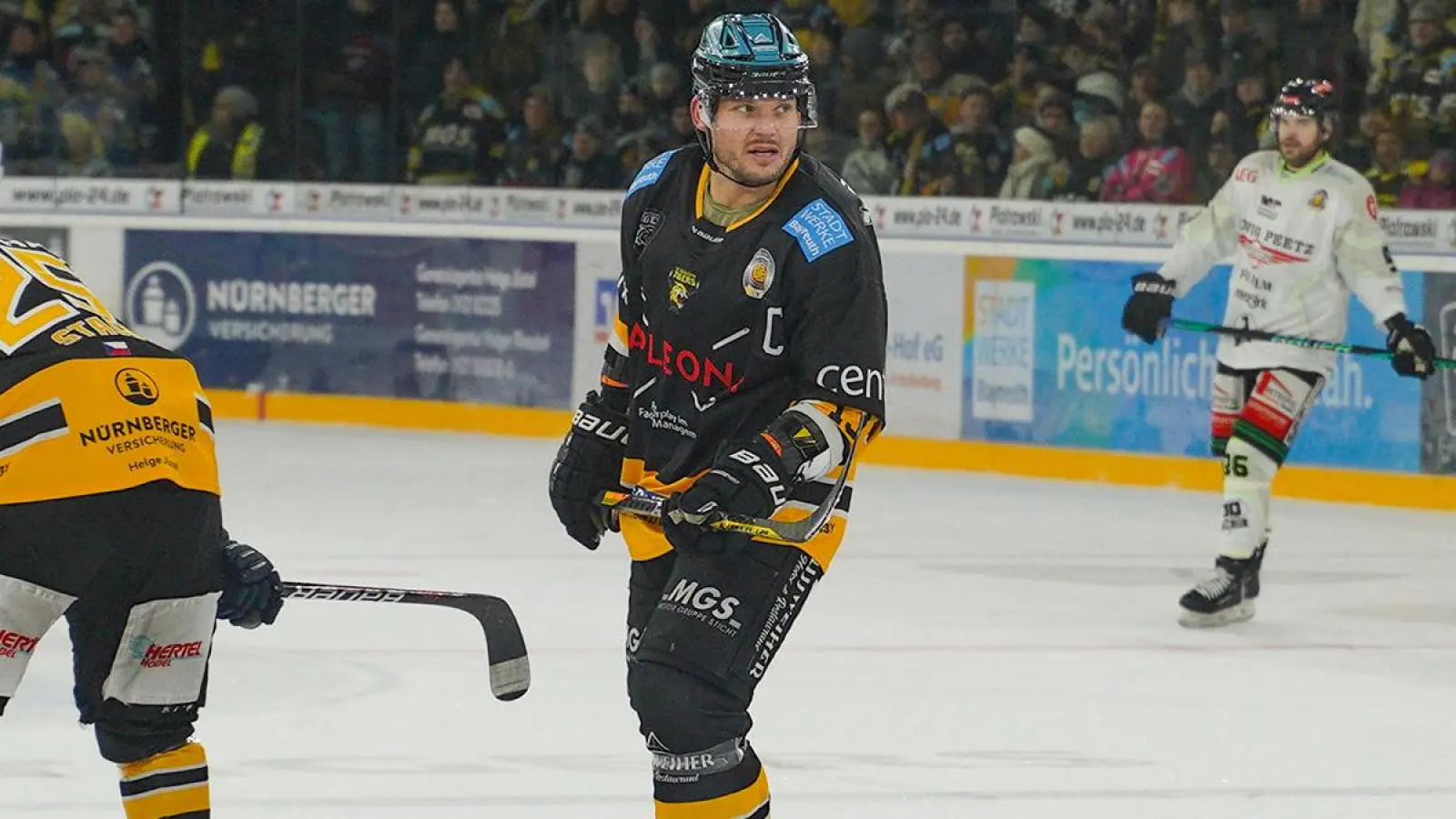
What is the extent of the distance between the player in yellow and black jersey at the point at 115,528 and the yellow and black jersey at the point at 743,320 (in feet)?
1.95

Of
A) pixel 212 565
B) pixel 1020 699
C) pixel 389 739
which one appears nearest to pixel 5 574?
pixel 212 565

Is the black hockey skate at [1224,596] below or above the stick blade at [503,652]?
below

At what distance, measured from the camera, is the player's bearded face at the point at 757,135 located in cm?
356

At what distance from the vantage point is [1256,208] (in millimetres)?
7324

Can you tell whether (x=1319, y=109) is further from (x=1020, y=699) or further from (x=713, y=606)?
(x=713, y=606)

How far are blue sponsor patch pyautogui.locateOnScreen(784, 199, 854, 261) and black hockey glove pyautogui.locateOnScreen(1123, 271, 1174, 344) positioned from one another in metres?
3.75

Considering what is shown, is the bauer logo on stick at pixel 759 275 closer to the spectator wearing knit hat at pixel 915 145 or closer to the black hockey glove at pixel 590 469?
the black hockey glove at pixel 590 469

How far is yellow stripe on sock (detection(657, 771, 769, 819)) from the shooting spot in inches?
138

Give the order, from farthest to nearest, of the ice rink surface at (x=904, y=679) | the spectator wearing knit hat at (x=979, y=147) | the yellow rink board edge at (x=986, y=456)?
the spectator wearing knit hat at (x=979, y=147), the yellow rink board edge at (x=986, y=456), the ice rink surface at (x=904, y=679)

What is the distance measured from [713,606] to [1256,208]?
4.14m

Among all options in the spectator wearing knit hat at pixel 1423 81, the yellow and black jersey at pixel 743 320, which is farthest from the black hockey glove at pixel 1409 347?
the yellow and black jersey at pixel 743 320

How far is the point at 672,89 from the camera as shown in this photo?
474 inches

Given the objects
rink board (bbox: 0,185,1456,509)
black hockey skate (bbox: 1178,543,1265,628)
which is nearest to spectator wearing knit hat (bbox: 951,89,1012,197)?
rink board (bbox: 0,185,1456,509)

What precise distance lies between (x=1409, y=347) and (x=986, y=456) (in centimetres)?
338
